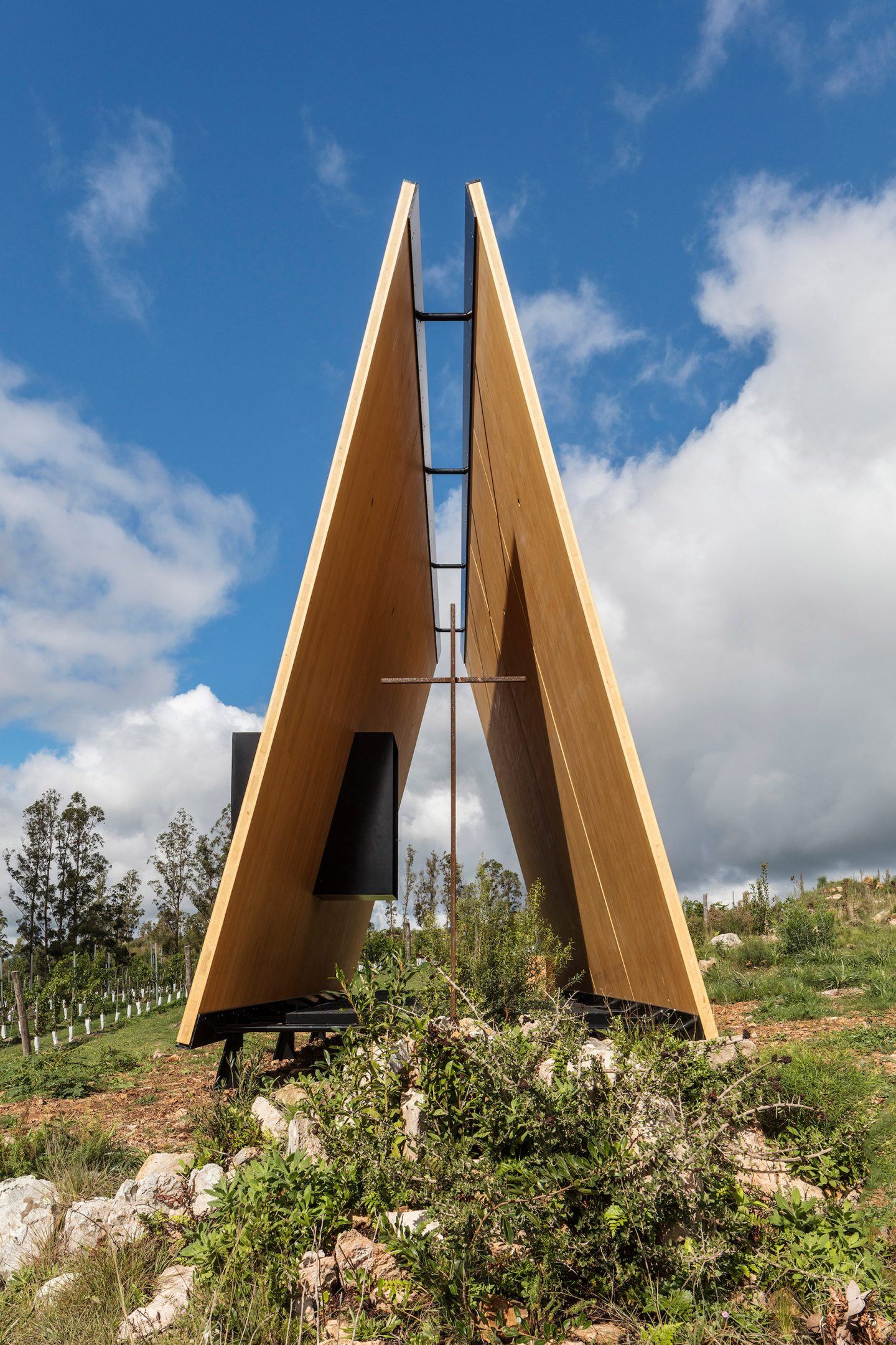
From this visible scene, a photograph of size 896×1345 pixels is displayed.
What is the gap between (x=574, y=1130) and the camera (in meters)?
3.16

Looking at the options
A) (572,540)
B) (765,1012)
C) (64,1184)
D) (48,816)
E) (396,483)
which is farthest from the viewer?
(48,816)

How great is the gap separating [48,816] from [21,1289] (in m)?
30.2

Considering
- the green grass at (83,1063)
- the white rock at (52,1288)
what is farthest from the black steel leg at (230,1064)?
the green grass at (83,1063)

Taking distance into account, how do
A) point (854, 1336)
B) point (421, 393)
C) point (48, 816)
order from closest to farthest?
point (854, 1336), point (421, 393), point (48, 816)

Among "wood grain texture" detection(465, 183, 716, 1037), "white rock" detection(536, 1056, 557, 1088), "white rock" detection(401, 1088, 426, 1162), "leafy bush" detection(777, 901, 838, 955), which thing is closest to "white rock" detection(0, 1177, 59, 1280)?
"white rock" detection(401, 1088, 426, 1162)

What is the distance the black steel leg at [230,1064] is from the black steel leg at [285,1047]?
157 centimetres

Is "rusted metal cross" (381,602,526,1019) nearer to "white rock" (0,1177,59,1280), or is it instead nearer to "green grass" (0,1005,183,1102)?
"white rock" (0,1177,59,1280)

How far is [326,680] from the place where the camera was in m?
6.82

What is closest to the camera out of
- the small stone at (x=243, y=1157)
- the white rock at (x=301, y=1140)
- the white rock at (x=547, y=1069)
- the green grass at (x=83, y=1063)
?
the white rock at (x=547, y=1069)

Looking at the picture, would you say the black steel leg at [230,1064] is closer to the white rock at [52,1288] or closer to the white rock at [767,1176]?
the white rock at [52,1288]

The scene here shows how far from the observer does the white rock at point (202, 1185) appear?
396 cm

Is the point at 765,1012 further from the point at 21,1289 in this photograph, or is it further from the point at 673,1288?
the point at 21,1289

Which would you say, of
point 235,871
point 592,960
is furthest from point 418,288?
point 592,960

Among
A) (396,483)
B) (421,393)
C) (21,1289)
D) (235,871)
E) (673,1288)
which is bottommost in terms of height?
(21,1289)
